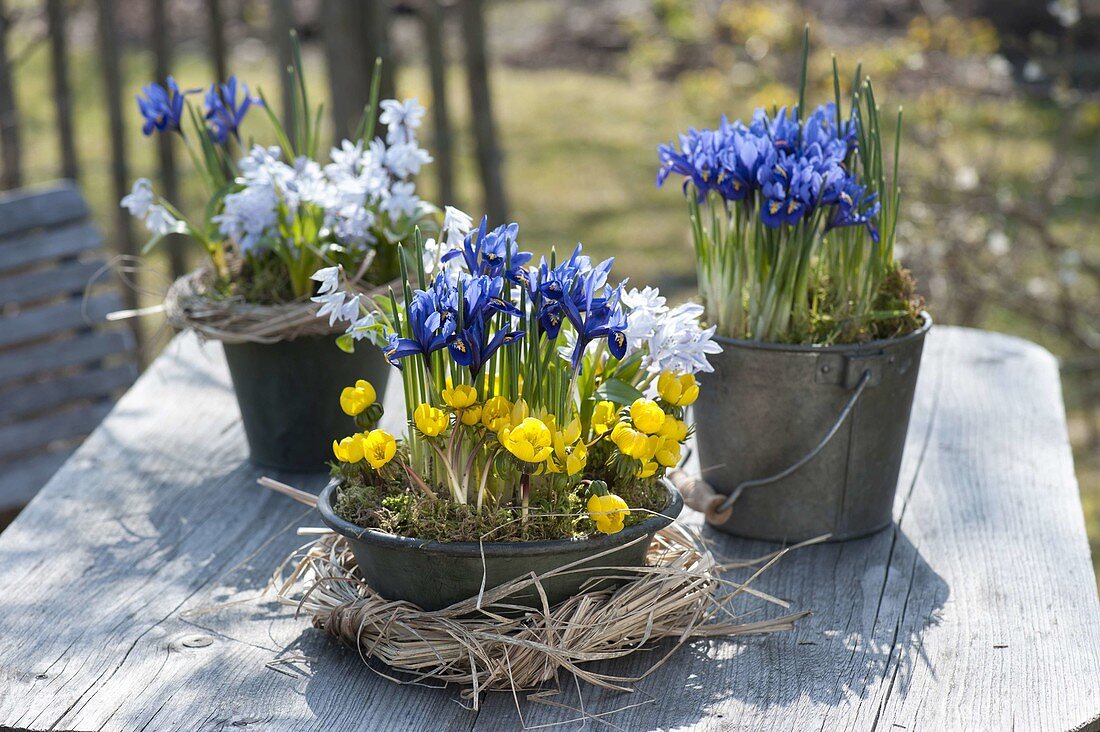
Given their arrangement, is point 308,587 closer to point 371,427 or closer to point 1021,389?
point 371,427

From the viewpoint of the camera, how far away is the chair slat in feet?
9.95

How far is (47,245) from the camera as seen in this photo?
3047 millimetres

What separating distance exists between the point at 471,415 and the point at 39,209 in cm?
215

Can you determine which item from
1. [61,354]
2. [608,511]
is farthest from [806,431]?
[61,354]

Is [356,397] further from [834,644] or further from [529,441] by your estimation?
[834,644]

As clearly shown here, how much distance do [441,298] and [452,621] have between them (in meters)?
0.36

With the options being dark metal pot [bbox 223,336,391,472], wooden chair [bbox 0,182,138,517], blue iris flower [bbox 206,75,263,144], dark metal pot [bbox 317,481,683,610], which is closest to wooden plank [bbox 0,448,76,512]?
wooden chair [bbox 0,182,138,517]

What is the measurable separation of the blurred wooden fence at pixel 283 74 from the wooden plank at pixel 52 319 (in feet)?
2.58

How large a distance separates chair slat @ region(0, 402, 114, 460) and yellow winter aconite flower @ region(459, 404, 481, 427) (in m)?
2.07

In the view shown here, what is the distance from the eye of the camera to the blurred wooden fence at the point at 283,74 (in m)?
3.48

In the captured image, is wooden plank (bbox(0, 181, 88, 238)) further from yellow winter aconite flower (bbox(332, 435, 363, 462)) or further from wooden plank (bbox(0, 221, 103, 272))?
yellow winter aconite flower (bbox(332, 435, 363, 462))

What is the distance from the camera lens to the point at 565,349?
1.34 meters

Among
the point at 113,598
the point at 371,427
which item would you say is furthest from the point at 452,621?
the point at 113,598

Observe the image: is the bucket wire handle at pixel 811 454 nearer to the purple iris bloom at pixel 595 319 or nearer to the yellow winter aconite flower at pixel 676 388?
the yellow winter aconite flower at pixel 676 388
